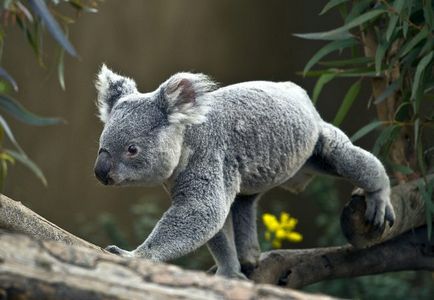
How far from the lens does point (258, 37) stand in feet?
17.4

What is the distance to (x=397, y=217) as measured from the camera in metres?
3.02

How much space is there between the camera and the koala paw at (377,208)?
280cm

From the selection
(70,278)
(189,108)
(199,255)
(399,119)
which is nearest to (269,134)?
(189,108)

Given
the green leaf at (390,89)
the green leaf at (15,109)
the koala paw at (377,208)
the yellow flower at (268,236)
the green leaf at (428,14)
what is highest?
the green leaf at (15,109)

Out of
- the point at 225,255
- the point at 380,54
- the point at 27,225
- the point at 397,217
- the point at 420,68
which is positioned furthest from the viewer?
the point at 397,217

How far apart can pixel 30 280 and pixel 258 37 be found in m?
4.20

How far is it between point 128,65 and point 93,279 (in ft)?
12.7

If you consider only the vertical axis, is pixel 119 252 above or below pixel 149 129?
below

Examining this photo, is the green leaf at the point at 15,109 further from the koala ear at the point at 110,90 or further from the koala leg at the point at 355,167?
the koala leg at the point at 355,167

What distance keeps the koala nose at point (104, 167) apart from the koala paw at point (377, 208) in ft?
3.17

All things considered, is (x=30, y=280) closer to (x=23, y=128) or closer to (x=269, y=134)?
(x=269, y=134)

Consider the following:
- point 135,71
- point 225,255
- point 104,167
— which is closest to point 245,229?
point 225,255

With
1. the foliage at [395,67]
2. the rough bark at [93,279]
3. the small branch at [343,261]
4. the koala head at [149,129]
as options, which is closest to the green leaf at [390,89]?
the foliage at [395,67]

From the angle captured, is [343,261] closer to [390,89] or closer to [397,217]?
[397,217]
